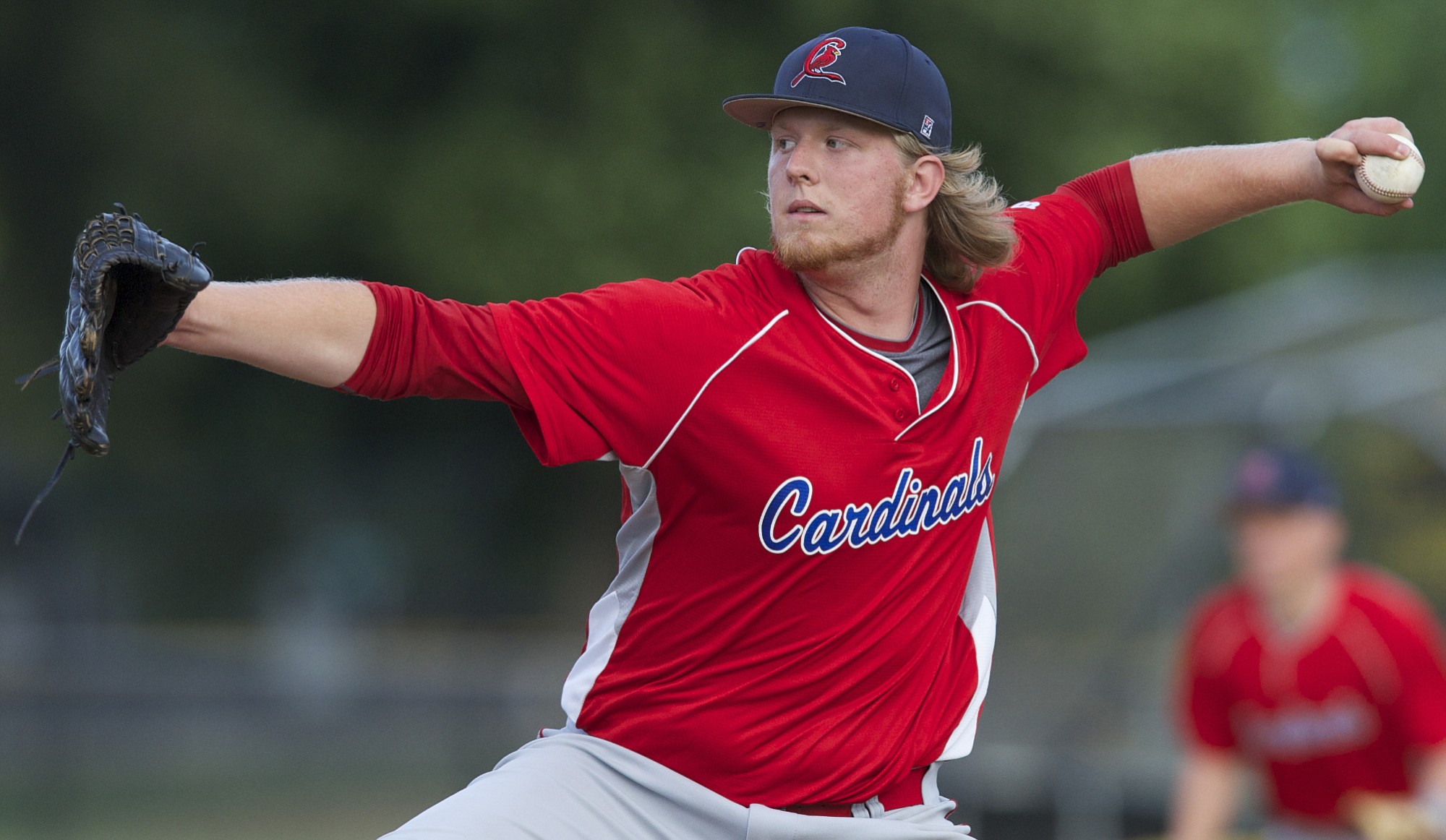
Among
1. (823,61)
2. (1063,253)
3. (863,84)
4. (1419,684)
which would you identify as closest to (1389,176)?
(1063,253)

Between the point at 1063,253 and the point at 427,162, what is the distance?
1079 centimetres

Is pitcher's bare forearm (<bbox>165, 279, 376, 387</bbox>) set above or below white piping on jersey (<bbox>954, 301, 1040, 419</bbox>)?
below

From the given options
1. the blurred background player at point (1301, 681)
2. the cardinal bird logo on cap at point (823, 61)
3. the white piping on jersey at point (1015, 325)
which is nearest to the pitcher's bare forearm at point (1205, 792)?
the blurred background player at point (1301, 681)

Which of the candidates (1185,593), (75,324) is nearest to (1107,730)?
(1185,593)

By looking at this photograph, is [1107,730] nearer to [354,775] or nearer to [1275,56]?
[354,775]

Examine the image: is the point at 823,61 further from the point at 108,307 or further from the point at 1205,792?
the point at 1205,792

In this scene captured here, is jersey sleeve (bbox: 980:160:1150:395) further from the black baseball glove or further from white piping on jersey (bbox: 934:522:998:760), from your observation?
the black baseball glove

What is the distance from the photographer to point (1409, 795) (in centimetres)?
645

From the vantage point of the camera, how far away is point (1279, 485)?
20.6 ft

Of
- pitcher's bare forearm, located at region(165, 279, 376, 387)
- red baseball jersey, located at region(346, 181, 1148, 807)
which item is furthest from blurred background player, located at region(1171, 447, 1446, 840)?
pitcher's bare forearm, located at region(165, 279, 376, 387)

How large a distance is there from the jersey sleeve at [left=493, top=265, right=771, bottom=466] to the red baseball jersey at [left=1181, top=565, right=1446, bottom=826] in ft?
12.7

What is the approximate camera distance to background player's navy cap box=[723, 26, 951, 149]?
149 inches

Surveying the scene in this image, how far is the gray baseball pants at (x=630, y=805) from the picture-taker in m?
3.51

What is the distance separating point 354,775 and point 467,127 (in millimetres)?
5647
